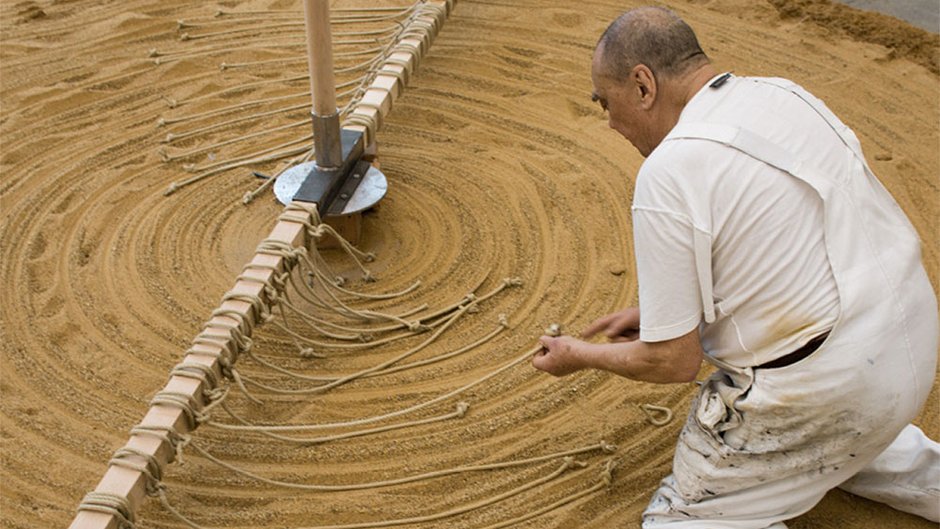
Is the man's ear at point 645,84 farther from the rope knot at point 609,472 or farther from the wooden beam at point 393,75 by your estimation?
the wooden beam at point 393,75

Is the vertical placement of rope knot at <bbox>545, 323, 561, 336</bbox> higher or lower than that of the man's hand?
lower

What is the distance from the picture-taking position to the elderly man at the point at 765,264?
190 cm

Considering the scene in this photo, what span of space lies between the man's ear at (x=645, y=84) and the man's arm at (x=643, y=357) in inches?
18.4

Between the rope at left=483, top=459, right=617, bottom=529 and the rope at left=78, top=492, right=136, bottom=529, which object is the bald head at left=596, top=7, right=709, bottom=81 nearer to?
the rope at left=483, top=459, right=617, bottom=529

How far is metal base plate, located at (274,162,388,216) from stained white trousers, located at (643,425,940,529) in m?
1.32

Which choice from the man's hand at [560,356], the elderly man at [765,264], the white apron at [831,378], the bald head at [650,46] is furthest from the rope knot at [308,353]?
the bald head at [650,46]

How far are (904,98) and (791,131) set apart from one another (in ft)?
7.46

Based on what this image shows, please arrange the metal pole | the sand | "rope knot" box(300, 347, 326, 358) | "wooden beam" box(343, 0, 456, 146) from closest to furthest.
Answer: the sand → "rope knot" box(300, 347, 326, 358) → the metal pole → "wooden beam" box(343, 0, 456, 146)

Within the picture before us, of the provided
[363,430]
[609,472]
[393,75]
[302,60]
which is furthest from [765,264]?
[302,60]

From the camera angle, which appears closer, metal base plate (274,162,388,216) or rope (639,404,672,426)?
rope (639,404,672,426)

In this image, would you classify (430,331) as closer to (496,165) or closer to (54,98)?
(496,165)

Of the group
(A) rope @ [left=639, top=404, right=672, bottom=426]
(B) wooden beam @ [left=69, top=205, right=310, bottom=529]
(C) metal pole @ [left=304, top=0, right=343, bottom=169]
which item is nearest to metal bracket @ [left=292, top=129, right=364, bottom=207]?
(C) metal pole @ [left=304, top=0, right=343, bottom=169]

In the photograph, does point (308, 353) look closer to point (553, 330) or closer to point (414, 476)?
point (414, 476)

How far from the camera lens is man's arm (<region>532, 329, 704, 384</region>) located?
196 cm
